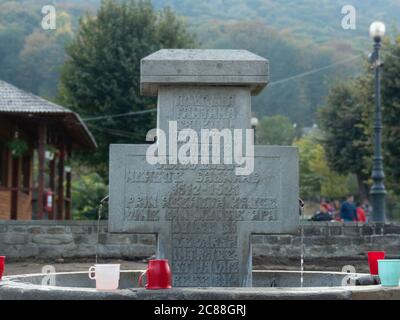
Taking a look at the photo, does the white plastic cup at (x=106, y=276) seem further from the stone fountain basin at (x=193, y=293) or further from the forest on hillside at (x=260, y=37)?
the forest on hillside at (x=260, y=37)

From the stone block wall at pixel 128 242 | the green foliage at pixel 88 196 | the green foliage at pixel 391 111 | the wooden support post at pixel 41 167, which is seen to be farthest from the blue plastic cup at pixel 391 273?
the green foliage at pixel 88 196

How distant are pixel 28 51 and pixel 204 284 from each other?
5067 centimetres

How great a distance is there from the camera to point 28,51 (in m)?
56.1

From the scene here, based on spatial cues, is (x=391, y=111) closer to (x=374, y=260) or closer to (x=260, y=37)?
(x=374, y=260)

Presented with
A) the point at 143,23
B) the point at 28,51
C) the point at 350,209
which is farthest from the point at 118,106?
the point at 28,51

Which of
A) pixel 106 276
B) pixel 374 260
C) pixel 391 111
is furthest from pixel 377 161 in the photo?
pixel 106 276

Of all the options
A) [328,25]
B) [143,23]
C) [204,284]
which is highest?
[328,25]

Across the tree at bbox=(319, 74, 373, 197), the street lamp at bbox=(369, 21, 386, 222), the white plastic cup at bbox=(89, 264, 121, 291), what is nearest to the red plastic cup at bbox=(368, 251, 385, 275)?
the white plastic cup at bbox=(89, 264, 121, 291)

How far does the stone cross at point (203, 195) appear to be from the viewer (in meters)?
7.52

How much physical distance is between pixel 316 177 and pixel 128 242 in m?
50.6

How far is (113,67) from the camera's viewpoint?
101ft

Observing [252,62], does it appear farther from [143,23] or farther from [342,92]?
[342,92]

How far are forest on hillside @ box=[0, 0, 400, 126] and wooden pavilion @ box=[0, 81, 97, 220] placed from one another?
24.8m

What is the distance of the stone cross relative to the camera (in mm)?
7523
